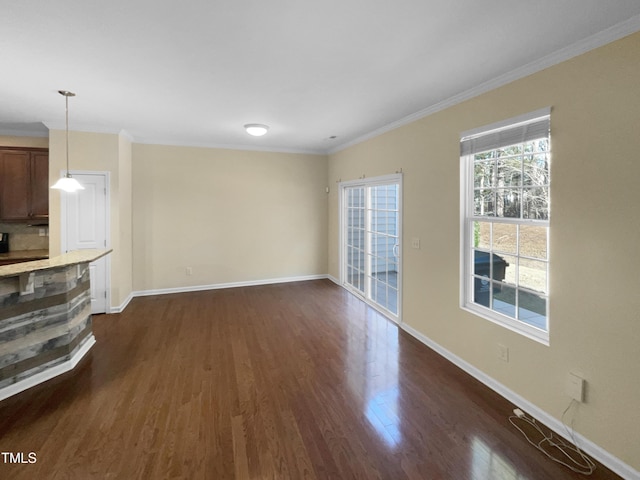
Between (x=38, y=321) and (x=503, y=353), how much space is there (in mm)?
4044

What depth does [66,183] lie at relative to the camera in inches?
119

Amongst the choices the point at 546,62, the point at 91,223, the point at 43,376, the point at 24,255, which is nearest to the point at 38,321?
the point at 43,376

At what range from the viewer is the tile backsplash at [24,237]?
4.57 m

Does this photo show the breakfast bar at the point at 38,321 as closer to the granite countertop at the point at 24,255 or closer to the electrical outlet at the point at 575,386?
the granite countertop at the point at 24,255

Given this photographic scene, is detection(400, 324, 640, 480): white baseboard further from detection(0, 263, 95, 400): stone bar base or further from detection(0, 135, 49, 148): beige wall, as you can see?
detection(0, 135, 49, 148): beige wall

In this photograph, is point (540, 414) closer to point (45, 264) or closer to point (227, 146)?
point (45, 264)

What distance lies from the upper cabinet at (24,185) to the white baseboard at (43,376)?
8.20 ft

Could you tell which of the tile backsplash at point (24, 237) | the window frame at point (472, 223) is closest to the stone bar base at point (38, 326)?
the tile backsplash at point (24, 237)

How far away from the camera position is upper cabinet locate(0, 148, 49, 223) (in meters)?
4.27

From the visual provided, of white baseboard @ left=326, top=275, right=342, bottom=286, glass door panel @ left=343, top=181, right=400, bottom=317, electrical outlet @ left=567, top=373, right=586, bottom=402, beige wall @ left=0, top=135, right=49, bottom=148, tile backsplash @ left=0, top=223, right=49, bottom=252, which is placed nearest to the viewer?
electrical outlet @ left=567, top=373, right=586, bottom=402

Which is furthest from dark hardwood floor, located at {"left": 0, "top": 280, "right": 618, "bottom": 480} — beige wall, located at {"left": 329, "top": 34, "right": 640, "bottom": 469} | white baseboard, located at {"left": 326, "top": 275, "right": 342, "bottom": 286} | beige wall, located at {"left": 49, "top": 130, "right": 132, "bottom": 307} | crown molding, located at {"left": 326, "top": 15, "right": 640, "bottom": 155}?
crown molding, located at {"left": 326, "top": 15, "right": 640, "bottom": 155}

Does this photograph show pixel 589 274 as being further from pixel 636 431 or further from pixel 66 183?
pixel 66 183

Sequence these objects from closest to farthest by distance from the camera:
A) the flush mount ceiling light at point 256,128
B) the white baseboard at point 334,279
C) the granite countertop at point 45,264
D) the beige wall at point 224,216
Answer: the granite countertop at point 45,264 < the flush mount ceiling light at point 256,128 < the beige wall at point 224,216 < the white baseboard at point 334,279

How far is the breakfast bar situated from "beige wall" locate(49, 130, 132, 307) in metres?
1.51
